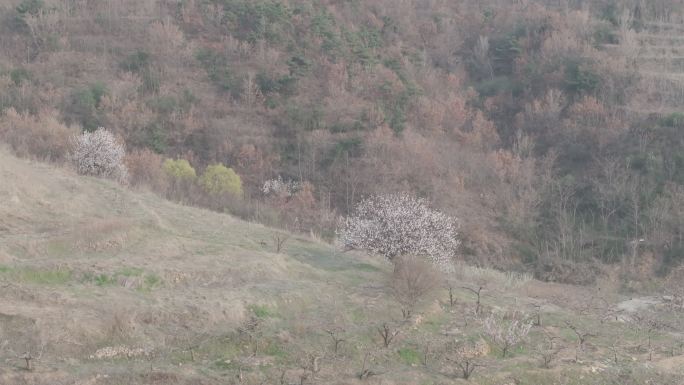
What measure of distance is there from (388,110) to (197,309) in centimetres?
2844

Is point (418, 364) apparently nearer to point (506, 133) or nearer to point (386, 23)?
point (506, 133)

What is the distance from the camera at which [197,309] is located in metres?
10.5

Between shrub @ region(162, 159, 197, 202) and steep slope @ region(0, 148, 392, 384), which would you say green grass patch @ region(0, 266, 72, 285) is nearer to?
steep slope @ region(0, 148, 392, 384)

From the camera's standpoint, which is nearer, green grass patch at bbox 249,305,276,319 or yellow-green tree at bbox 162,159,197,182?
green grass patch at bbox 249,305,276,319

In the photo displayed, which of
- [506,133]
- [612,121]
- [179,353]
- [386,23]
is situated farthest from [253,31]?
[179,353]

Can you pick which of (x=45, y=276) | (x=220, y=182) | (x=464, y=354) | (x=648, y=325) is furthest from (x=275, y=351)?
(x=220, y=182)

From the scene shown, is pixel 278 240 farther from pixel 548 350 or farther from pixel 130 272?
pixel 548 350

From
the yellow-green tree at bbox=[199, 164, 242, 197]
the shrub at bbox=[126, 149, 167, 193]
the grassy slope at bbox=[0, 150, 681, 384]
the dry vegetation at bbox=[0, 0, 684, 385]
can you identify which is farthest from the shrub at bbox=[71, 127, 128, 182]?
the grassy slope at bbox=[0, 150, 681, 384]

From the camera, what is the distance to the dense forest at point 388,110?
28.9m

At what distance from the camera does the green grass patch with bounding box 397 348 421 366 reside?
32.8 ft

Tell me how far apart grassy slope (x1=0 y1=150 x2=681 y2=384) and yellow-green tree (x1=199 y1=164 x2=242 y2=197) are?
12.4 m

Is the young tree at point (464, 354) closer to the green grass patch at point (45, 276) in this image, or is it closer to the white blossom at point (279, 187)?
the green grass patch at point (45, 276)

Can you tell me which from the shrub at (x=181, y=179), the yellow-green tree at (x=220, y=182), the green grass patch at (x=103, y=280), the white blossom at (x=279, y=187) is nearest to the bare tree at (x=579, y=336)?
the green grass patch at (x=103, y=280)

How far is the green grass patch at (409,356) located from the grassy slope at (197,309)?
0.05 feet
